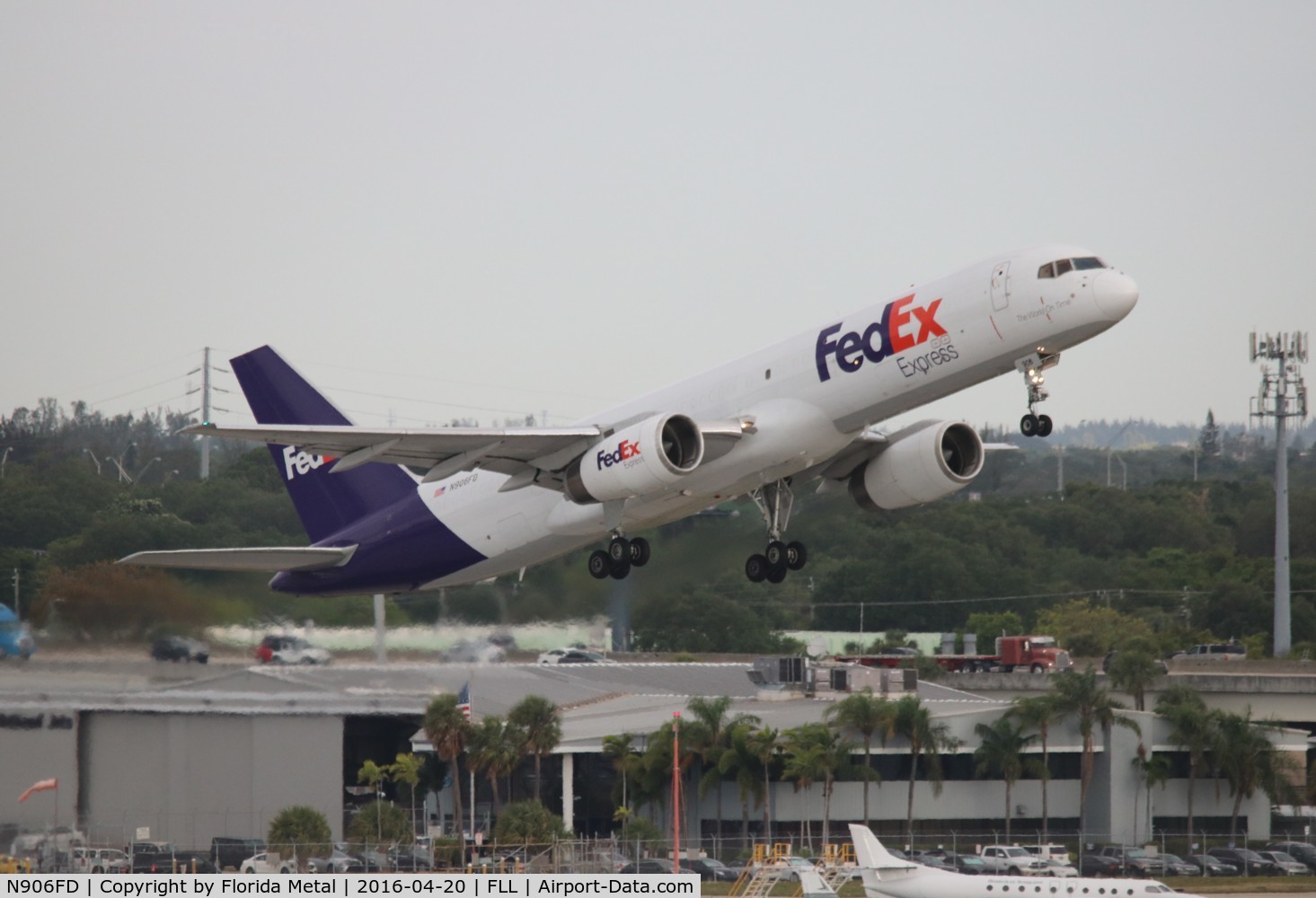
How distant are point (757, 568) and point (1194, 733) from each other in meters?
27.8

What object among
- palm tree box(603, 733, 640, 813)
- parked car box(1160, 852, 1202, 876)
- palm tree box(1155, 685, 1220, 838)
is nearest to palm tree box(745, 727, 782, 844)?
palm tree box(603, 733, 640, 813)

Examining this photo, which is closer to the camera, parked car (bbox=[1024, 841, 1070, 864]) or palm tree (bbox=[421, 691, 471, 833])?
palm tree (bbox=[421, 691, 471, 833])

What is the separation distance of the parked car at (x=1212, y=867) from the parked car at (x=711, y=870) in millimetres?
13357

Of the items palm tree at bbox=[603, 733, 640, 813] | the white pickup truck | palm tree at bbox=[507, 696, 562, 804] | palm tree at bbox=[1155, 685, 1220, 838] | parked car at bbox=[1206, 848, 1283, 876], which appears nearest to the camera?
the white pickup truck

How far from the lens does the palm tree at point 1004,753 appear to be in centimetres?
5584

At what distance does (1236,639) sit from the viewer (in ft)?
342

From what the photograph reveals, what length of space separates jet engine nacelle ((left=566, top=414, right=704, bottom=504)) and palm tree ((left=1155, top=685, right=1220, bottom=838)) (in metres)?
31.7

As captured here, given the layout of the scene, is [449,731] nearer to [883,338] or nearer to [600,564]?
[600,564]

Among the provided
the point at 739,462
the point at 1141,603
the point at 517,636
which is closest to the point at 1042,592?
the point at 1141,603

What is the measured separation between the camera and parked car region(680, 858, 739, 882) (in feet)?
152

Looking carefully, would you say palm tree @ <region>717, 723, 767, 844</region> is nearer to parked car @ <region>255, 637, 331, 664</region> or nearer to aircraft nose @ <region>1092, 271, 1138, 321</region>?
parked car @ <region>255, 637, 331, 664</region>

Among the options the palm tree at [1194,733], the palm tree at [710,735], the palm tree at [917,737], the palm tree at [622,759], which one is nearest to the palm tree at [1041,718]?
the palm tree at [917,737]

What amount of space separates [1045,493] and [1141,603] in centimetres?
2710

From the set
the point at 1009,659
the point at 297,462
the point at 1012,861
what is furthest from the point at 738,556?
the point at 1009,659
